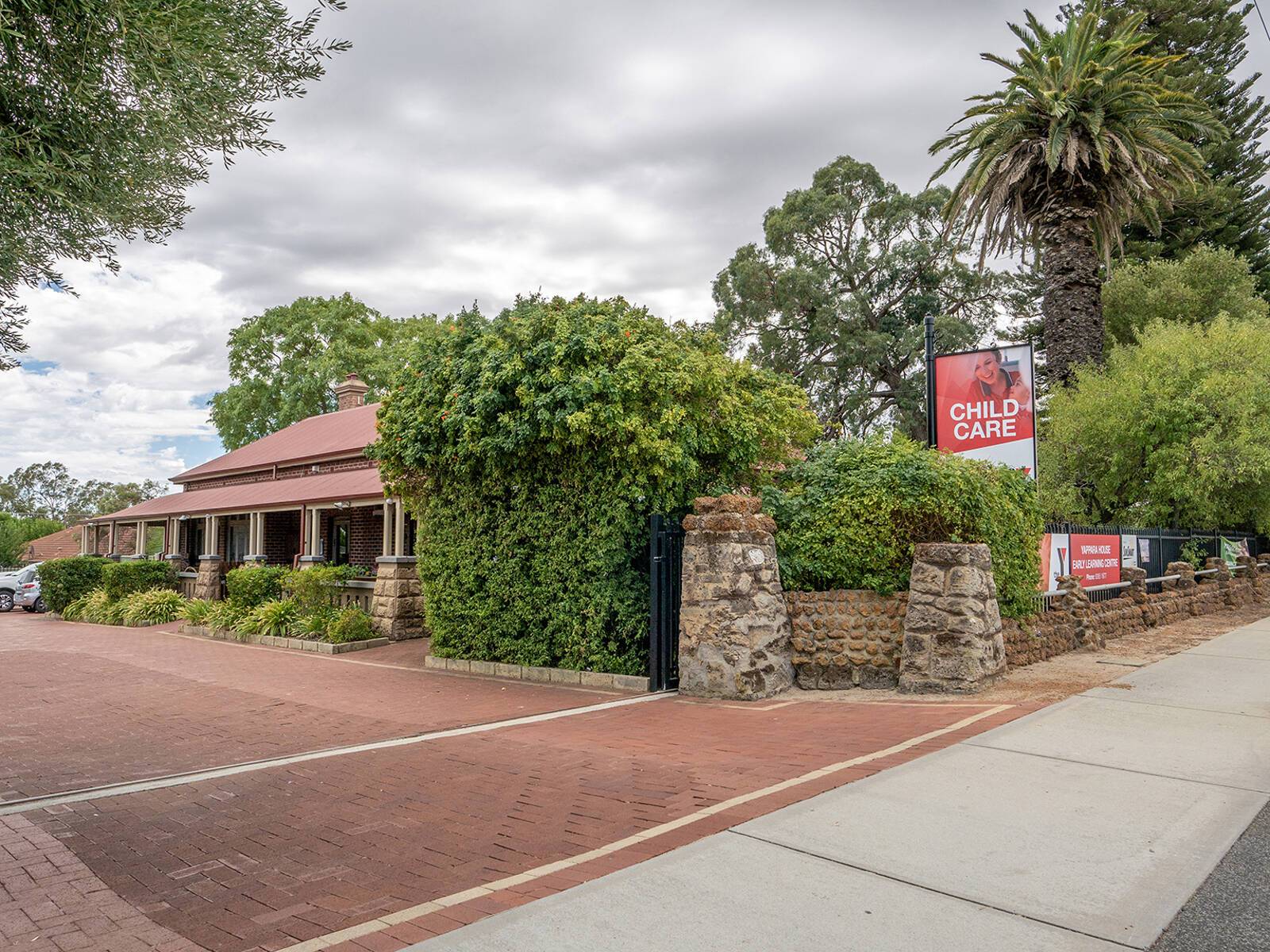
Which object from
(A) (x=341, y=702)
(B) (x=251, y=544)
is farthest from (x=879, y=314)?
(A) (x=341, y=702)

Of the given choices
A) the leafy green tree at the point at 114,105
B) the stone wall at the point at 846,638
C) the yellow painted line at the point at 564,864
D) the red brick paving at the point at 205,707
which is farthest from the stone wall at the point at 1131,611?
the leafy green tree at the point at 114,105

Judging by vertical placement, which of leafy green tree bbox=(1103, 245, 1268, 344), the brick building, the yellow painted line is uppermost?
leafy green tree bbox=(1103, 245, 1268, 344)

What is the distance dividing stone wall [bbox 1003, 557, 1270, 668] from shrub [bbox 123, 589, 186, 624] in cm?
1969

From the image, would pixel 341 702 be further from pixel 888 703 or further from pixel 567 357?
pixel 888 703

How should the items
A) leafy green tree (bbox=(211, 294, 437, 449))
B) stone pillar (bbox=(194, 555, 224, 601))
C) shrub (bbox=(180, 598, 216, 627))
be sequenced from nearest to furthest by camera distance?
shrub (bbox=(180, 598, 216, 627))
stone pillar (bbox=(194, 555, 224, 601))
leafy green tree (bbox=(211, 294, 437, 449))

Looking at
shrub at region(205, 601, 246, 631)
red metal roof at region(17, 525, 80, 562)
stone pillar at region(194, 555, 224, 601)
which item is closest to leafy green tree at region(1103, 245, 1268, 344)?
shrub at region(205, 601, 246, 631)

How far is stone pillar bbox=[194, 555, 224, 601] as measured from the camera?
2231 cm

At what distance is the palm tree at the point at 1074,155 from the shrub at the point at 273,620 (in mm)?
17492

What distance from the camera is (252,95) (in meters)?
5.64

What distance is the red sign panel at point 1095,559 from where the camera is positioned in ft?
41.8

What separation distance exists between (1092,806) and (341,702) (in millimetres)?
7535

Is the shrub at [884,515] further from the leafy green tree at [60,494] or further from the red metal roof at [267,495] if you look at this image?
the leafy green tree at [60,494]

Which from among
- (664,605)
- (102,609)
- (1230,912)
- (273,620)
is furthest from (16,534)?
(1230,912)

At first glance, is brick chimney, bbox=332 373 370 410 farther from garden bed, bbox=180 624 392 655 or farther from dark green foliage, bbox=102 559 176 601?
garden bed, bbox=180 624 392 655
